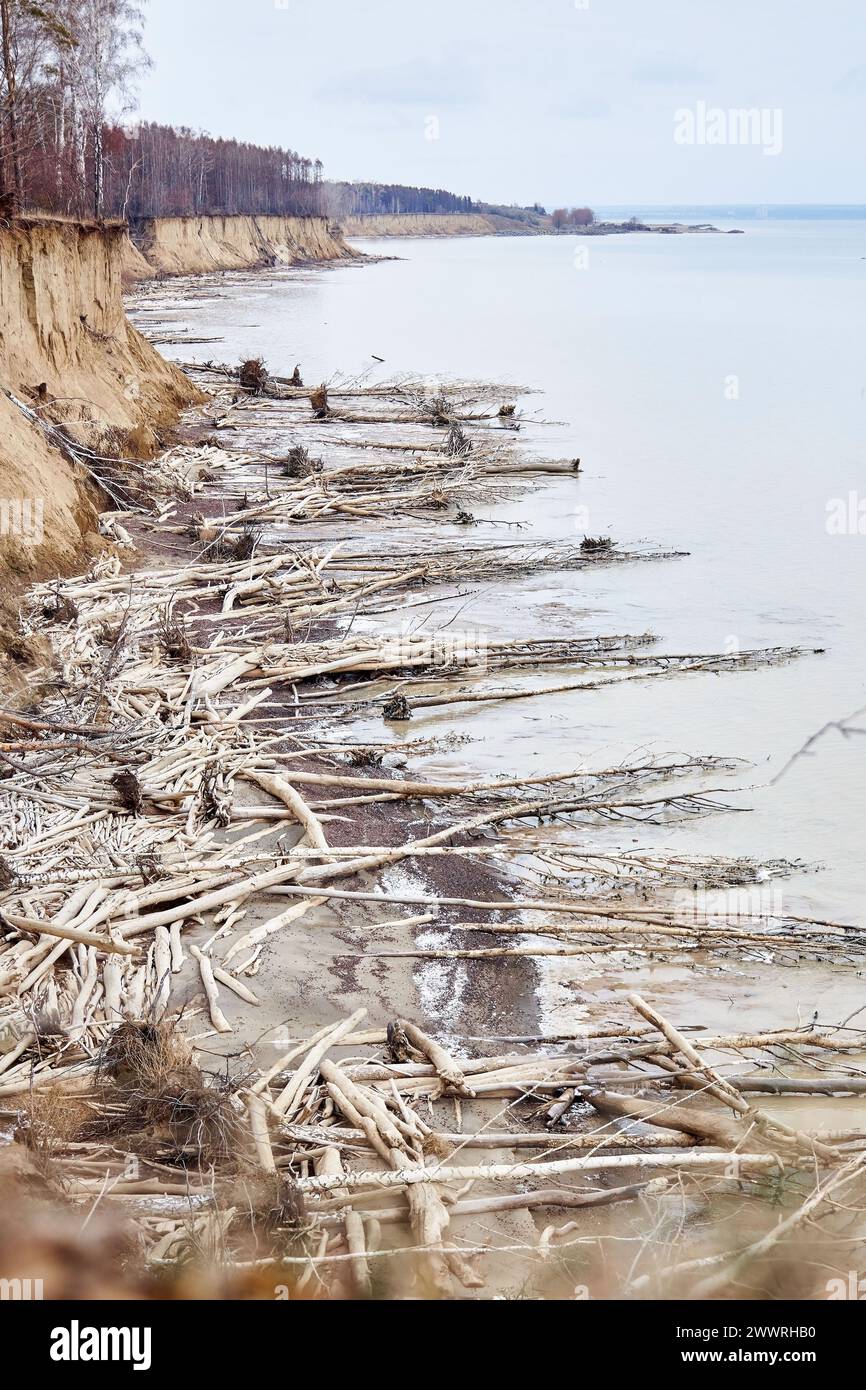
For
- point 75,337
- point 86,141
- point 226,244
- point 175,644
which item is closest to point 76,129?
point 86,141

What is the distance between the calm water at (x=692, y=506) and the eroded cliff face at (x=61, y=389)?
3.90 meters

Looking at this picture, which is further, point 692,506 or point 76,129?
point 76,129

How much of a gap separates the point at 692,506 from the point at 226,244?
72.6 meters

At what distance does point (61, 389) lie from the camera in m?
15.6

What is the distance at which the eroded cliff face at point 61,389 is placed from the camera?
11.1 m

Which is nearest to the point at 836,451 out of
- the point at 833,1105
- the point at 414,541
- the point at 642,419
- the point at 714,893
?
the point at 642,419

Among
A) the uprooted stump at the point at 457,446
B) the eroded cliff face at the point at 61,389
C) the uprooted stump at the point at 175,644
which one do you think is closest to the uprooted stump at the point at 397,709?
the uprooted stump at the point at 175,644

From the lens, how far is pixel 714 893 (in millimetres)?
7020

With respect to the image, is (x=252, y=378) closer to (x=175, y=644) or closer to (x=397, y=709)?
(x=175, y=644)

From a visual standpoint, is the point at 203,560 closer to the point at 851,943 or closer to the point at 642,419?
the point at 851,943

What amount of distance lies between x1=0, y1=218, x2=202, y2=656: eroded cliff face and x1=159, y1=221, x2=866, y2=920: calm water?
3901 mm

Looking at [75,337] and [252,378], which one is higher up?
[252,378]

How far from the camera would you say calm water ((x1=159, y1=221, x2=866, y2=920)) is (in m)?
9.23

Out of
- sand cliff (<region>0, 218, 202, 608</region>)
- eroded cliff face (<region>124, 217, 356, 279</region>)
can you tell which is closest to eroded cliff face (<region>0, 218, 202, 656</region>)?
sand cliff (<region>0, 218, 202, 608</region>)
